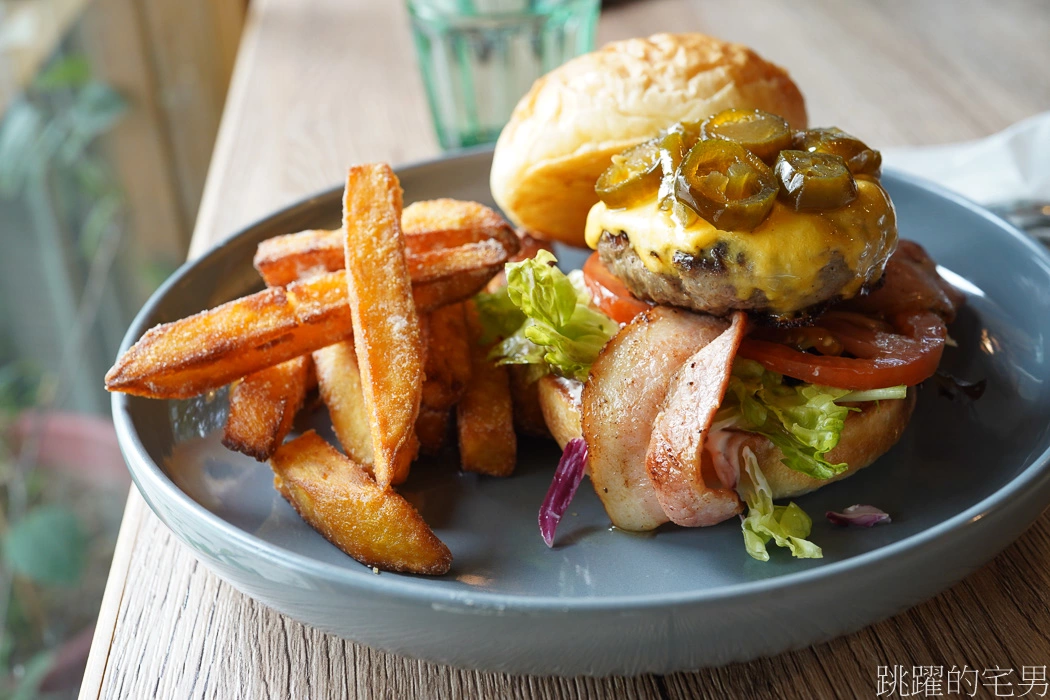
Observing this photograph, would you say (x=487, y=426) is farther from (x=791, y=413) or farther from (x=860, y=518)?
(x=860, y=518)

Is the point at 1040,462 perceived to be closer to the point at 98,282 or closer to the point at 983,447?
the point at 983,447

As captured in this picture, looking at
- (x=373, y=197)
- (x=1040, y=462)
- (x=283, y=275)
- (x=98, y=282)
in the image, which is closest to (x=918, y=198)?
(x=1040, y=462)

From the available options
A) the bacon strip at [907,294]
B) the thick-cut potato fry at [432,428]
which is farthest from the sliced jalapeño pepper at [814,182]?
the thick-cut potato fry at [432,428]

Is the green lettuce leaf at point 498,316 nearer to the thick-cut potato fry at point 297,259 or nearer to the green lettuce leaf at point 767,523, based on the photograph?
the thick-cut potato fry at point 297,259

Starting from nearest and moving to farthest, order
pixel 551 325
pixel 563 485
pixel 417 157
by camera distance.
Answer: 1. pixel 563 485
2. pixel 551 325
3. pixel 417 157

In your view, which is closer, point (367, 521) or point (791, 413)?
point (367, 521)

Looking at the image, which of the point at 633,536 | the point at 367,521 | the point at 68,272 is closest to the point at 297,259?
the point at 367,521

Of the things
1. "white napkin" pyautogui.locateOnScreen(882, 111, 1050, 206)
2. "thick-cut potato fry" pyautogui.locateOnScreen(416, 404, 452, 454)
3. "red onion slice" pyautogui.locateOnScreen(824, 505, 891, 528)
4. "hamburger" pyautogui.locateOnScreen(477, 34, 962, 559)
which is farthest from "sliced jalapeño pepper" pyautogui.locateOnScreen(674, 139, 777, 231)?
"white napkin" pyautogui.locateOnScreen(882, 111, 1050, 206)

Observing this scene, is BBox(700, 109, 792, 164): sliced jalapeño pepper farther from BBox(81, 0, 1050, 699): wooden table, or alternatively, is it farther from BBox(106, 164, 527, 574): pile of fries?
BBox(81, 0, 1050, 699): wooden table
